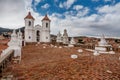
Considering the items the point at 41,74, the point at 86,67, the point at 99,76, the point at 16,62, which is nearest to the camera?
the point at 99,76

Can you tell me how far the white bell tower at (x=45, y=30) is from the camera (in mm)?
77369

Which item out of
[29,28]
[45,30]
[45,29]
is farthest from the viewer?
[45,29]

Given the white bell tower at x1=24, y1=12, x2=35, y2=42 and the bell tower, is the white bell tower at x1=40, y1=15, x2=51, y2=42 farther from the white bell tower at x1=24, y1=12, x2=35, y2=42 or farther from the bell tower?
the white bell tower at x1=24, y1=12, x2=35, y2=42

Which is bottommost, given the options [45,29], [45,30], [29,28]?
[45,30]

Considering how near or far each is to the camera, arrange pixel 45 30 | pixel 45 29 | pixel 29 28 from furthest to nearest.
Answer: pixel 45 29
pixel 45 30
pixel 29 28

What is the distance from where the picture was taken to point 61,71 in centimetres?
719

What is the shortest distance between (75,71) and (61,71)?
57 centimetres

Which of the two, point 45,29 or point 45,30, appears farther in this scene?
point 45,29

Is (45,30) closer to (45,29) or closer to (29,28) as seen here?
(45,29)

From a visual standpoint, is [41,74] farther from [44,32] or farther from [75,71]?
[44,32]

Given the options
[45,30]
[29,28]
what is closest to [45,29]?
[45,30]

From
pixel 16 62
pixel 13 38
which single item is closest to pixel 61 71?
pixel 16 62

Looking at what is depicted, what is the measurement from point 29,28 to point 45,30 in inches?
283

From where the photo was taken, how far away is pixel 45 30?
7825 centimetres
